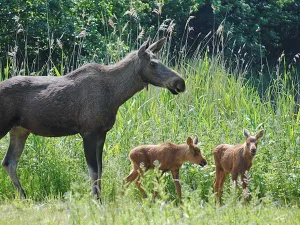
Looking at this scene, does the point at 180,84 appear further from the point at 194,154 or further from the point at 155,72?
the point at 194,154

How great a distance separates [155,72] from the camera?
10.0 m

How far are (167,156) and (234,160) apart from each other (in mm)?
806

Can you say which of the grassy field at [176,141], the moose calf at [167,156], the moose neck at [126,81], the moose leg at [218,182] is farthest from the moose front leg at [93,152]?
the moose leg at [218,182]

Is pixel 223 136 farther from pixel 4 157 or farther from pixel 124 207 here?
pixel 124 207

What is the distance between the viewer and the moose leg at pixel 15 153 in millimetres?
10555

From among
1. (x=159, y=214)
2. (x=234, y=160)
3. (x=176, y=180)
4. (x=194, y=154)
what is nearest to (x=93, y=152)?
(x=176, y=180)

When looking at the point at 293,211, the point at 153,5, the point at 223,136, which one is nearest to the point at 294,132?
the point at 223,136

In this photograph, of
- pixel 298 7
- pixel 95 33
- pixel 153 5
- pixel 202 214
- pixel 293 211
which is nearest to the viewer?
pixel 202 214

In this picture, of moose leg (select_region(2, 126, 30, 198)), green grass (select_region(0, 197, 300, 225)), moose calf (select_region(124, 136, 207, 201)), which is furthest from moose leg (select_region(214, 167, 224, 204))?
moose leg (select_region(2, 126, 30, 198))

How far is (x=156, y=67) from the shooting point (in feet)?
32.9

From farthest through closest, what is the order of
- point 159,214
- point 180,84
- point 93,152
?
1. point 93,152
2. point 180,84
3. point 159,214

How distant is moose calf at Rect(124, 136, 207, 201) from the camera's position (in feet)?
32.8

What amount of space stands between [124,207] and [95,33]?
597 inches

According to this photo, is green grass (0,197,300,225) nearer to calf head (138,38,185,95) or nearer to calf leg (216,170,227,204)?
calf leg (216,170,227,204)
